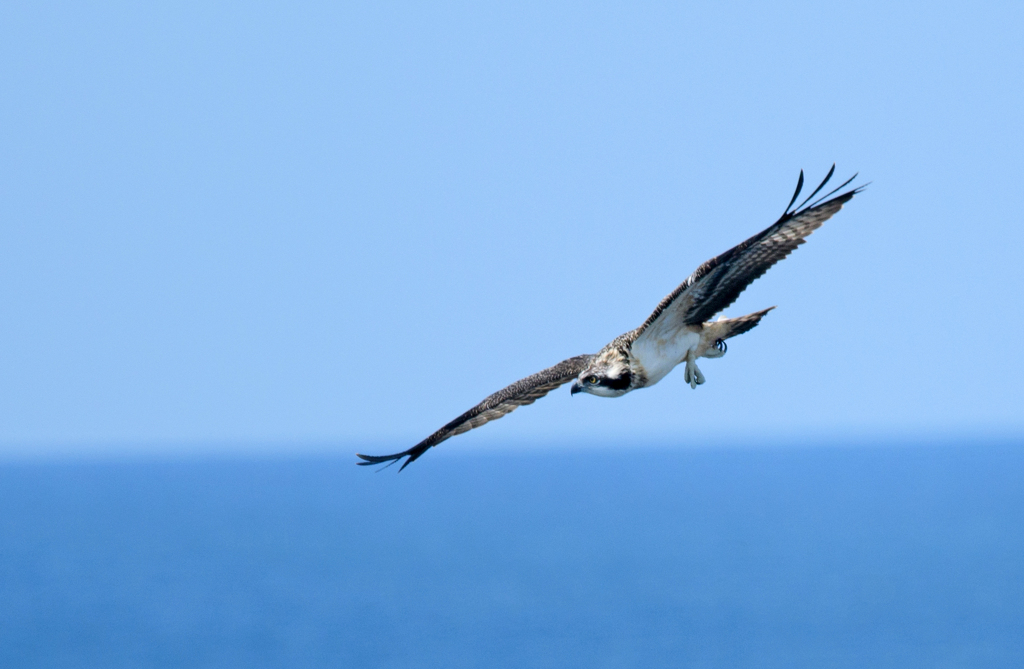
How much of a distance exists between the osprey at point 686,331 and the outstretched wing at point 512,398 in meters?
0.01

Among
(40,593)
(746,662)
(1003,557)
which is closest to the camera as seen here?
(746,662)

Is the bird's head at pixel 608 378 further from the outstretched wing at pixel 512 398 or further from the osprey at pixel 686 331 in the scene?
the outstretched wing at pixel 512 398

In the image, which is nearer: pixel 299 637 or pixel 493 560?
pixel 299 637

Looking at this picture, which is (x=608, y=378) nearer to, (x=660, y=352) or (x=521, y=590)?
(x=660, y=352)

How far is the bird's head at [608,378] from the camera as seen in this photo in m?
14.2

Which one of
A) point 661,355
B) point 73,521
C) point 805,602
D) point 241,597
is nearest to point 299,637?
point 241,597

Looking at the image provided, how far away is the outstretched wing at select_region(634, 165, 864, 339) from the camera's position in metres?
13.2

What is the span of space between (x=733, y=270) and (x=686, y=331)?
1042 mm

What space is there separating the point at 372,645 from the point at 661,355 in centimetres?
6995

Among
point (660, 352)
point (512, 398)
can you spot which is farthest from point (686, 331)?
point (512, 398)

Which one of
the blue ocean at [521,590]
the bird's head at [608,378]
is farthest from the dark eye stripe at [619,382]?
the blue ocean at [521,590]

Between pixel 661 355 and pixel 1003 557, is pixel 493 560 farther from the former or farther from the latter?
pixel 661 355

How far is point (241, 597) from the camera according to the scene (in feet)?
330

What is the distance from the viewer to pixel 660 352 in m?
14.3
